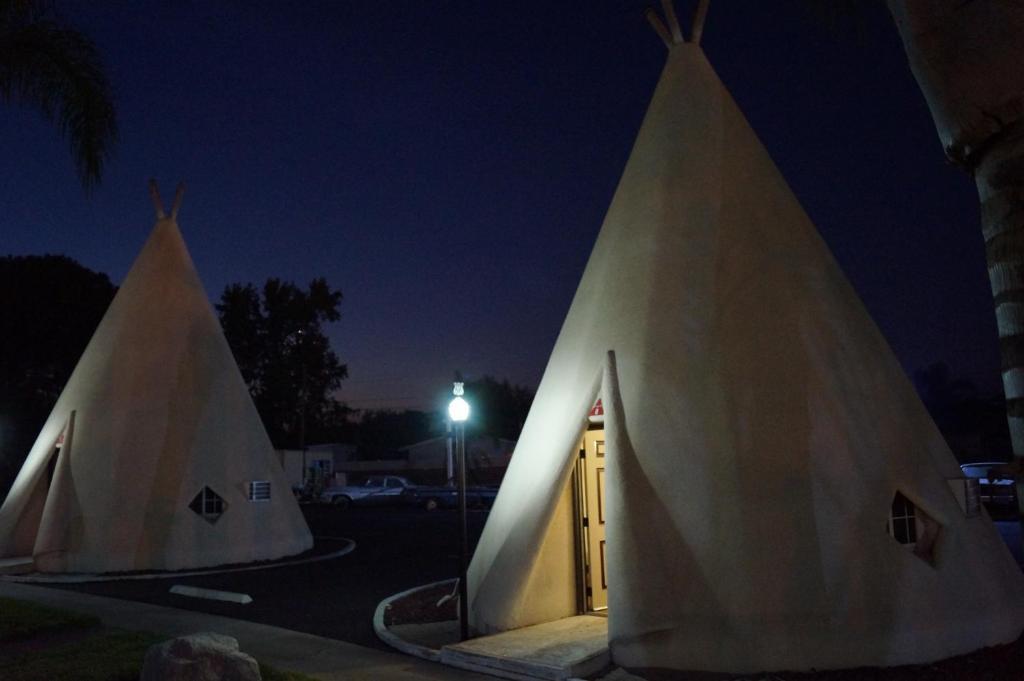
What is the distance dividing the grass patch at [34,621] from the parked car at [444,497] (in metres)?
19.0

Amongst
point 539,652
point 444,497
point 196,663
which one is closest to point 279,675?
point 196,663

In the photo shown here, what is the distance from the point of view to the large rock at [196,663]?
626cm

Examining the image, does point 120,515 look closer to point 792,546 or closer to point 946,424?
point 792,546

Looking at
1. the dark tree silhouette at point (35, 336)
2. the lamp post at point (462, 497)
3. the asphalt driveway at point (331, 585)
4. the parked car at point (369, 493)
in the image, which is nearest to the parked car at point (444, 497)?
the parked car at point (369, 493)

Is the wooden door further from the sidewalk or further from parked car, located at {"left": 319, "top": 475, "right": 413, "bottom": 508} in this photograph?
parked car, located at {"left": 319, "top": 475, "right": 413, "bottom": 508}

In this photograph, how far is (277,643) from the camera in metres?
8.95

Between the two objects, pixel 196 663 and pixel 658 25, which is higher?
pixel 658 25

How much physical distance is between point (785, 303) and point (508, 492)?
367 centimetres

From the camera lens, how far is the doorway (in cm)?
895

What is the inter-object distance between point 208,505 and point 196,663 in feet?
33.6

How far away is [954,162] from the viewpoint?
164 inches

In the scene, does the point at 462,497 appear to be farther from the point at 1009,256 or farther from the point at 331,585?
the point at 1009,256

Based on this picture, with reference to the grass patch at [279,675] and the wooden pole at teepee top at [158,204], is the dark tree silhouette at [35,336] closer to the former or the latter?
the wooden pole at teepee top at [158,204]

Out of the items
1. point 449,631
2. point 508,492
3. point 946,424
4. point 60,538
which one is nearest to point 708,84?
point 508,492
